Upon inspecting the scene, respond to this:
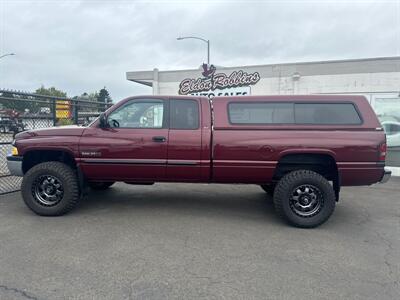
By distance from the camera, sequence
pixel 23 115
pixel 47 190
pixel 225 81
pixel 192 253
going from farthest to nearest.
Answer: pixel 225 81, pixel 23 115, pixel 47 190, pixel 192 253

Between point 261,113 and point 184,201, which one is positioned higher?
point 261,113

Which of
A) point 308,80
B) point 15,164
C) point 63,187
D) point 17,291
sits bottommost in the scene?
point 17,291

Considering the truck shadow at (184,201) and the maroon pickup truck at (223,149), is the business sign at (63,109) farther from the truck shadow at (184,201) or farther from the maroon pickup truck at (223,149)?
the maroon pickup truck at (223,149)

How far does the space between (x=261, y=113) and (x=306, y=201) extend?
4.76 feet

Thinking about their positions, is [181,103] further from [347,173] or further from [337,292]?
[337,292]

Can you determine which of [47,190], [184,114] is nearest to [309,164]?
[184,114]

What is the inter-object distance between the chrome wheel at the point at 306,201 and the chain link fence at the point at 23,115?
412 centimetres

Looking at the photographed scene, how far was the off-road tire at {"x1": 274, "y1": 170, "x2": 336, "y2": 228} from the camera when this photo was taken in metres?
4.50

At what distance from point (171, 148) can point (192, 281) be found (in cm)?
217

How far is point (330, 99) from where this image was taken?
4699 mm

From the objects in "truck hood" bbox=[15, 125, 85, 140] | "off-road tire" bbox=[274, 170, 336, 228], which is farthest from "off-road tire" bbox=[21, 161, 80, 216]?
"off-road tire" bbox=[274, 170, 336, 228]

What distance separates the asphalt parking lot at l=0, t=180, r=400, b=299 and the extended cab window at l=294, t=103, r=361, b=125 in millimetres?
1567

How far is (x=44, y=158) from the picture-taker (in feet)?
16.8

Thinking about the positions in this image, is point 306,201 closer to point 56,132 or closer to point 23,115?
point 56,132
